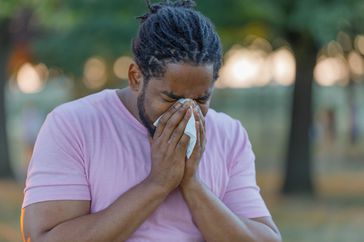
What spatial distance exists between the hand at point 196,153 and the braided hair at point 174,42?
4.9 inches

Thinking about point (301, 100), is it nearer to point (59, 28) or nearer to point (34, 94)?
point (59, 28)

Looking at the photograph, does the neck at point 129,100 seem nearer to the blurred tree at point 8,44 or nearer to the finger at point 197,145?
the finger at point 197,145

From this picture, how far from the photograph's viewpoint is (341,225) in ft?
41.3

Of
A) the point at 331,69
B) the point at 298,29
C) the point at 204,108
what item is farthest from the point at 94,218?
the point at 331,69

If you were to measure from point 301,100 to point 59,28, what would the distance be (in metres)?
5.81

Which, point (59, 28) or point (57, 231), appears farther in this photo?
point (59, 28)

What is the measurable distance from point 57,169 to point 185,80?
401 mm

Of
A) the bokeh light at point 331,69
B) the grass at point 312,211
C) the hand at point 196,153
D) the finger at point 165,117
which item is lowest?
the grass at point 312,211

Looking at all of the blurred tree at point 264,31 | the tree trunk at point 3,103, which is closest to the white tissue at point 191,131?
the blurred tree at point 264,31

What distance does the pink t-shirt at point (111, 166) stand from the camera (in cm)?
238

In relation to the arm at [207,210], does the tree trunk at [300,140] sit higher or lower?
lower

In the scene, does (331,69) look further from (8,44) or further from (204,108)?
(204,108)

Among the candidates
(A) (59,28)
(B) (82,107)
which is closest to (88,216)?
(B) (82,107)

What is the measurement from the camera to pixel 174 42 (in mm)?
2344
